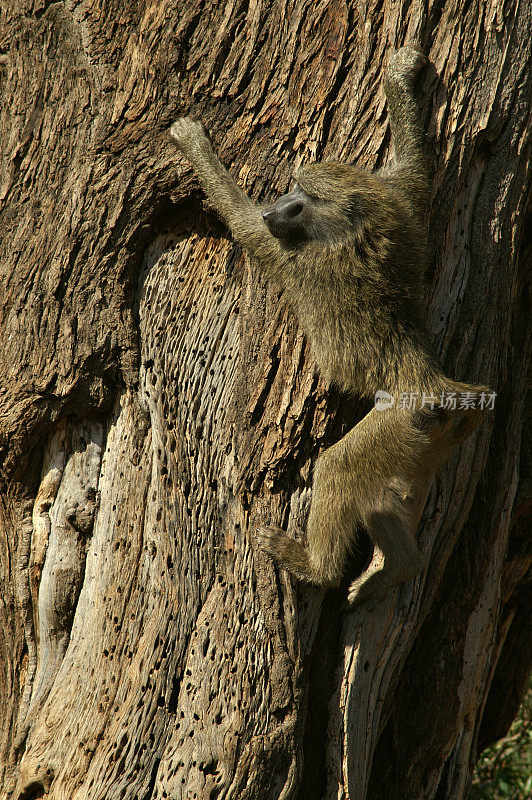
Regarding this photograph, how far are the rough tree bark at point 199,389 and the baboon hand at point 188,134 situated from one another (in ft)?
0.31

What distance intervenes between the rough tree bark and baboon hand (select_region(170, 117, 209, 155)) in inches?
3.7

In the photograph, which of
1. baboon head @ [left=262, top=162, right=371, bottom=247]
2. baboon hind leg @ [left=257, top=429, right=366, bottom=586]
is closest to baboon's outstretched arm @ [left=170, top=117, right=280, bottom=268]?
baboon head @ [left=262, top=162, right=371, bottom=247]

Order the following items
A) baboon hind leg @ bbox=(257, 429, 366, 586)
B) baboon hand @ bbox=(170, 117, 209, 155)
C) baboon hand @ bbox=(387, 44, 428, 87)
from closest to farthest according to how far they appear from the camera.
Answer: baboon hind leg @ bbox=(257, 429, 366, 586), baboon hand @ bbox=(387, 44, 428, 87), baboon hand @ bbox=(170, 117, 209, 155)

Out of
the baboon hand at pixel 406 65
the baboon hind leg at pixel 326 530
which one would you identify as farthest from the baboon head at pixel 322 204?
the baboon hind leg at pixel 326 530

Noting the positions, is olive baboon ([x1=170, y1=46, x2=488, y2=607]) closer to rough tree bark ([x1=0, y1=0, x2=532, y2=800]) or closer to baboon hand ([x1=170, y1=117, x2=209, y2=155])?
baboon hand ([x1=170, y1=117, x2=209, y2=155])

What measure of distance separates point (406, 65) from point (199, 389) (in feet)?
7.72

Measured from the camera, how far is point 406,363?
4234 millimetres

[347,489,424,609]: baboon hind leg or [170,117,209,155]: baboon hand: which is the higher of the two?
[170,117,209,155]: baboon hand

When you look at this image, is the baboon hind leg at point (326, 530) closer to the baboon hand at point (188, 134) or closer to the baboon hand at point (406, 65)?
the baboon hand at point (188, 134)

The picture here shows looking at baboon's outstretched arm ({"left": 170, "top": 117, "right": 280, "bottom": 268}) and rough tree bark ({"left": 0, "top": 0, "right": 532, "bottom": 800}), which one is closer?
rough tree bark ({"left": 0, "top": 0, "right": 532, "bottom": 800})

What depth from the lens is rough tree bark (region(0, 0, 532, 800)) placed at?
4.06m

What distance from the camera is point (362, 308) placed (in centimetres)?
432

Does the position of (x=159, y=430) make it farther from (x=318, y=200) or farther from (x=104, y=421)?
(x=318, y=200)

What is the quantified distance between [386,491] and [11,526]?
260 cm
